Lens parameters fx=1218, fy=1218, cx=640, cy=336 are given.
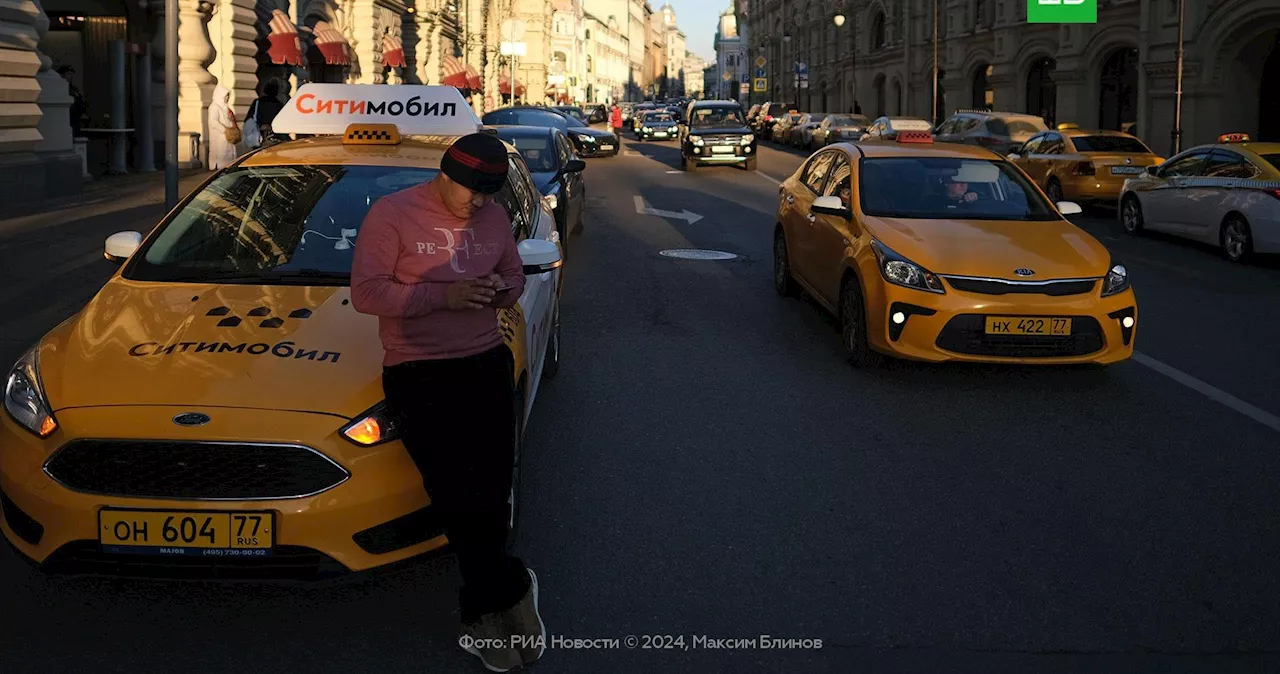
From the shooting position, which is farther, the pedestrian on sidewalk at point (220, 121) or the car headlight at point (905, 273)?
the pedestrian on sidewalk at point (220, 121)

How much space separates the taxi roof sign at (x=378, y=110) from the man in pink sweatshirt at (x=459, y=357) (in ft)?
13.5

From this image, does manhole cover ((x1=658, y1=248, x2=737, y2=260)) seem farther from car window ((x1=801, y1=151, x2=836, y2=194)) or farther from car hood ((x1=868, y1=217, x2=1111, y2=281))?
car hood ((x1=868, y1=217, x2=1111, y2=281))

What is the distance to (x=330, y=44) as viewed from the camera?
114ft

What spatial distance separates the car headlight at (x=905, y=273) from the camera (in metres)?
7.96

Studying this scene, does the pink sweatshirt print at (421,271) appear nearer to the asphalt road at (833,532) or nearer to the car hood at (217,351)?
the car hood at (217,351)

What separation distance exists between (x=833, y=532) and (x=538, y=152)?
10.9m

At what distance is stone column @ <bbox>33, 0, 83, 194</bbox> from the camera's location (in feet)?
64.0

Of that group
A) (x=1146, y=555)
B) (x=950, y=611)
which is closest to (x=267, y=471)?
(x=950, y=611)

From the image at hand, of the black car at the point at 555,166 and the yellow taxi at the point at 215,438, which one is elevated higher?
the black car at the point at 555,166

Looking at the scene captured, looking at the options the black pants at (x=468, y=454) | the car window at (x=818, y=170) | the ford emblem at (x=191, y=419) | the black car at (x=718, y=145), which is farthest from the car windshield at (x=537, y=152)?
the black car at (x=718, y=145)

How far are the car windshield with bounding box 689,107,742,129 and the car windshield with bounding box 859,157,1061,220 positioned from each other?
2452cm

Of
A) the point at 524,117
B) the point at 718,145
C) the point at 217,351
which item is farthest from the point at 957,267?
the point at 718,145

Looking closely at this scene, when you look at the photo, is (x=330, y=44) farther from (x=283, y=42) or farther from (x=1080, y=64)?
(x=1080, y=64)

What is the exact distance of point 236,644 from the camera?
4.11 m
